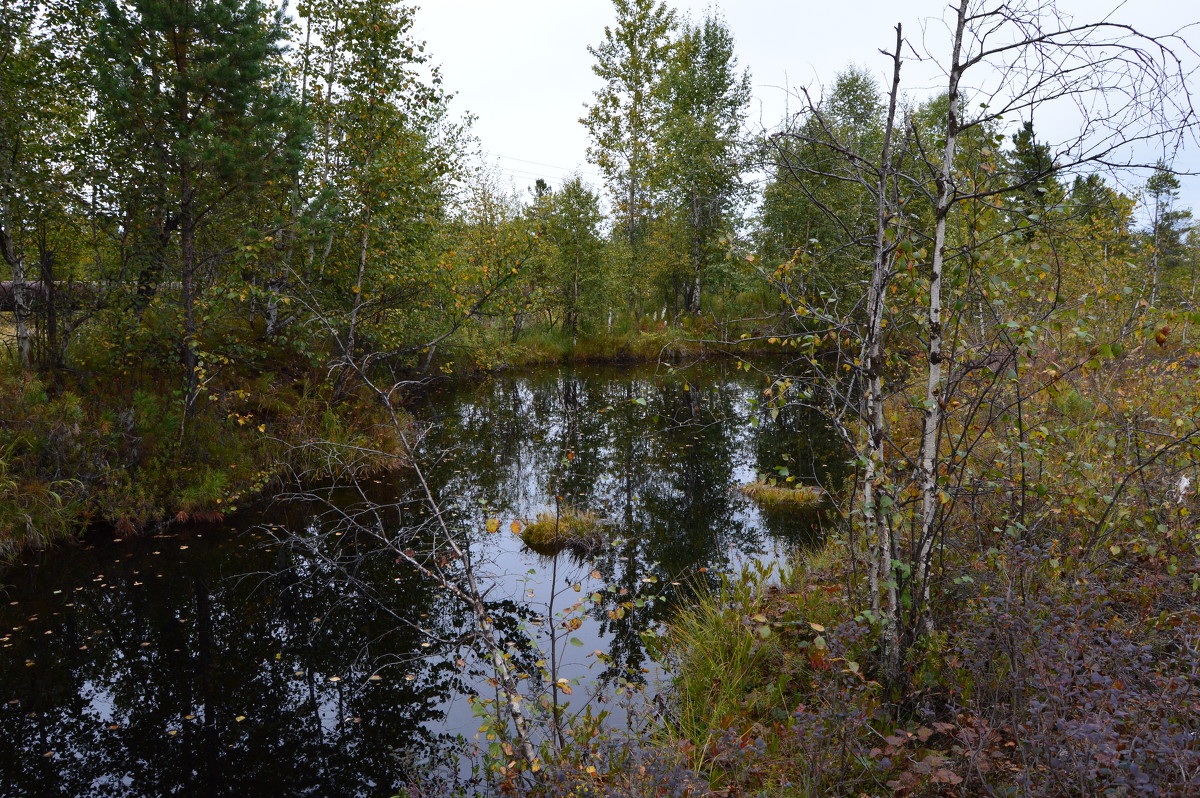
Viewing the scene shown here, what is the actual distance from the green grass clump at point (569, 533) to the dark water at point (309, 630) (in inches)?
7.9

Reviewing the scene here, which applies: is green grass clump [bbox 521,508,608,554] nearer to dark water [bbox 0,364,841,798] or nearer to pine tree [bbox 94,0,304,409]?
dark water [bbox 0,364,841,798]

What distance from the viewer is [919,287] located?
3857 millimetres

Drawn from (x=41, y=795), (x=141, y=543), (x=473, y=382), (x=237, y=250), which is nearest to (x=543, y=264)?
(x=473, y=382)

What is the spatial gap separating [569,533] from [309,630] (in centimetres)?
356

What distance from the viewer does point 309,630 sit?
22.4 ft

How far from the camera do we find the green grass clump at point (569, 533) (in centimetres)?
909

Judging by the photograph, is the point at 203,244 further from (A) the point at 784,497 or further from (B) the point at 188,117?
(A) the point at 784,497

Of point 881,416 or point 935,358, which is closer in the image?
point 935,358

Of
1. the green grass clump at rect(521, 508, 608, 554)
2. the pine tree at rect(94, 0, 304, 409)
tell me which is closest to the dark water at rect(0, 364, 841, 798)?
the green grass clump at rect(521, 508, 608, 554)

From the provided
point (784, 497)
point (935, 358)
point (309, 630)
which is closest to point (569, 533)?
point (309, 630)

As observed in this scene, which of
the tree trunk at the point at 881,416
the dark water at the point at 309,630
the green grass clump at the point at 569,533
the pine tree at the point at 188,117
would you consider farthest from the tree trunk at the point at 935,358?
the pine tree at the point at 188,117

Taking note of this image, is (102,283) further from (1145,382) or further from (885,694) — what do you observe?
(1145,382)

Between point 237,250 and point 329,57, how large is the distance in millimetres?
4828

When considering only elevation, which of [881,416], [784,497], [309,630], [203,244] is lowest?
[309,630]
